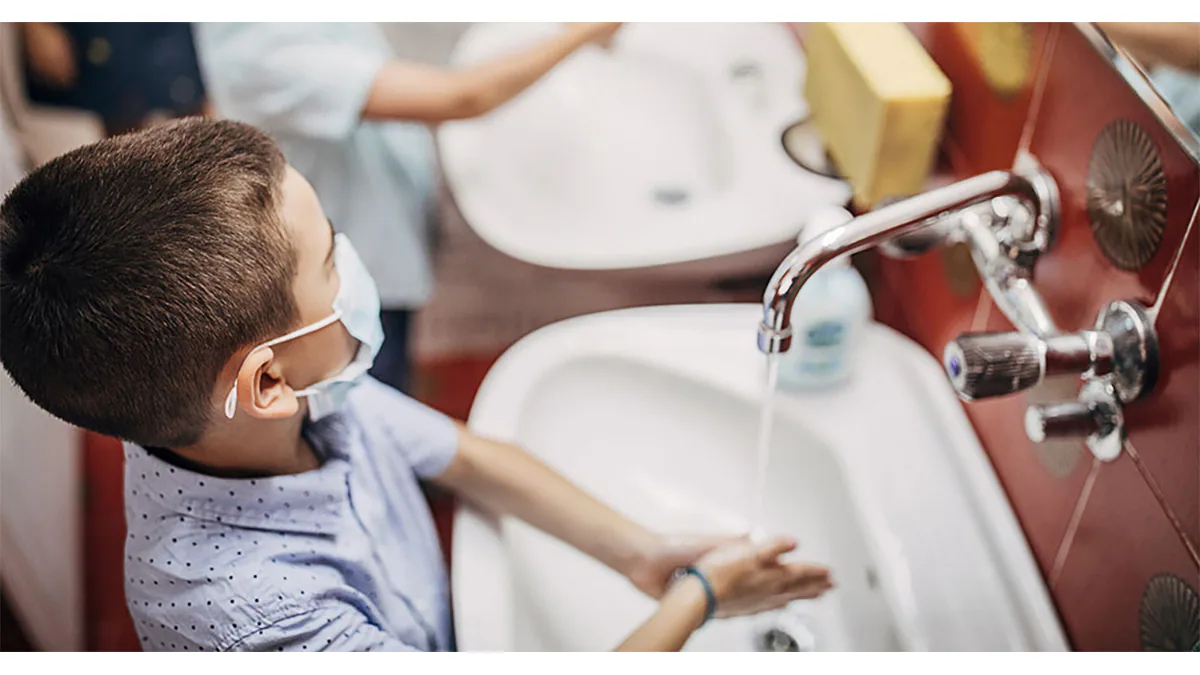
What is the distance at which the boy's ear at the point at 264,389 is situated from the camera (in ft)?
1.95

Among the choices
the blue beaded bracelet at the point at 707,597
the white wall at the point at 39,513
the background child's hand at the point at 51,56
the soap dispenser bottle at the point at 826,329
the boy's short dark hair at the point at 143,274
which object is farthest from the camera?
the background child's hand at the point at 51,56

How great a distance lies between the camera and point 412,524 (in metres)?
0.83

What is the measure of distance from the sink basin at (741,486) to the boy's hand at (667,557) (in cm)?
8

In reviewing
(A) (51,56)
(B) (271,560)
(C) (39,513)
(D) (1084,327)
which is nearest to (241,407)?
(B) (271,560)

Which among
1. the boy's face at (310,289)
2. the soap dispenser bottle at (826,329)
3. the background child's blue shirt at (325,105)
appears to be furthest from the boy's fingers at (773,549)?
the background child's blue shirt at (325,105)

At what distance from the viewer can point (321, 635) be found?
2.14ft

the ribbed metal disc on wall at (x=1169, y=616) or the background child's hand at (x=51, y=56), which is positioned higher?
the ribbed metal disc on wall at (x=1169, y=616)

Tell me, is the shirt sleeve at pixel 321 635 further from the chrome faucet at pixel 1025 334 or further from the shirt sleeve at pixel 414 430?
the chrome faucet at pixel 1025 334

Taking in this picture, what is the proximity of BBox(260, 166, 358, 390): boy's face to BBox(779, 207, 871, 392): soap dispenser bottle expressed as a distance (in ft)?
1.39

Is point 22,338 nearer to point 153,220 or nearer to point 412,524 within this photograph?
point 153,220

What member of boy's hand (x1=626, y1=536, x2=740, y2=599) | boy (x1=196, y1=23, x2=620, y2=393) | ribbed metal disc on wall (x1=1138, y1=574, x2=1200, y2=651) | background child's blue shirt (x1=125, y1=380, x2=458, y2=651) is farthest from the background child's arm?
ribbed metal disc on wall (x1=1138, y1=574, x2=1200, y2=651)

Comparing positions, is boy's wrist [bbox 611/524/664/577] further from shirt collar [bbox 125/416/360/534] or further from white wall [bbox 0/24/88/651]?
white wall [bbox 0/24/88/651]

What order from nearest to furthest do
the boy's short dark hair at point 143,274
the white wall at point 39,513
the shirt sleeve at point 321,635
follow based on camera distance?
the boy's short dark hair at point 143,274
the shirt sleeve at point 321,635
the white wall at point 39,513
